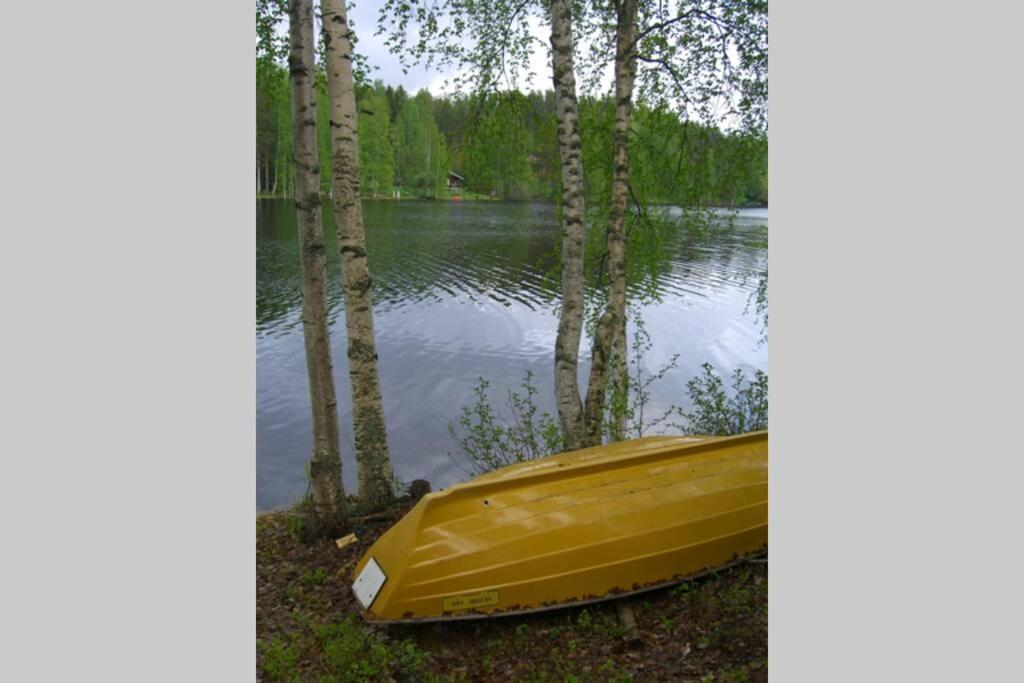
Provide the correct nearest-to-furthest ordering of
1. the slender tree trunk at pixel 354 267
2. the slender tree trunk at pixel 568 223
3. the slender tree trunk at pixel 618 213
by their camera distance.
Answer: the slender tree trunk at pixel 354 267 < the slender tree trunk at pixel 568 223 < the slender tree trunk at pixel 618 213

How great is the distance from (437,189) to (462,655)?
43170 mm

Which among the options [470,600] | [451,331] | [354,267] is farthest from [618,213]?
[451,331]

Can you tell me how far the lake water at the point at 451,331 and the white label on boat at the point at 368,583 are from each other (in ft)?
11.5

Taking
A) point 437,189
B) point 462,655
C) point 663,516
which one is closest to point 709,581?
point 663,516

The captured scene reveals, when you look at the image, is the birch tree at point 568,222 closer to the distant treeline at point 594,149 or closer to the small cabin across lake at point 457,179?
the distant treeline at point 594,149

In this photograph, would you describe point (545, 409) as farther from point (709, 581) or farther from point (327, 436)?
point (709, 581)

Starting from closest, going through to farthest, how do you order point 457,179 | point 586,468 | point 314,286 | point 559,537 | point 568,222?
point 559,537, point 586,468, point 314,286, point 568,222, point 457,179

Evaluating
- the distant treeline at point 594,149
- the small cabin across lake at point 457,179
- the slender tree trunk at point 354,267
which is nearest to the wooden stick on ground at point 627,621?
the slender tree trunk at point 354,267

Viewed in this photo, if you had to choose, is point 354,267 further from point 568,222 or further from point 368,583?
point 368,583

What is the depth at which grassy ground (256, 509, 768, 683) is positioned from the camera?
330 cm

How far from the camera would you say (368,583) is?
4012 millimetres

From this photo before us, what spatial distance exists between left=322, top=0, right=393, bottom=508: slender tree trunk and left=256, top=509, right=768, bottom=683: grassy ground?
52.1 inches

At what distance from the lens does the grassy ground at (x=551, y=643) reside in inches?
130

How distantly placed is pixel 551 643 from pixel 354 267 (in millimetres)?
3016
